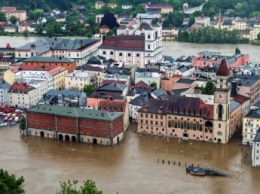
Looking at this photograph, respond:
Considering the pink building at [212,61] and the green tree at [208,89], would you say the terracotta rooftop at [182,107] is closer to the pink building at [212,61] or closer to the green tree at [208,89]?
the green tree at [208,89]

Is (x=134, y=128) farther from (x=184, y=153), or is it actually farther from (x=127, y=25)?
(x=127, y=25)

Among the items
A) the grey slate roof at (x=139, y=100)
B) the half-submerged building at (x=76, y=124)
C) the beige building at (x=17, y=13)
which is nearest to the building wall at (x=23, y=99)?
the half-submerged building at (x=76, y=124)

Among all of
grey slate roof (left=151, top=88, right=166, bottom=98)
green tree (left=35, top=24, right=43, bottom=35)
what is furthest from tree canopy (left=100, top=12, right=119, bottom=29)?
grey slate roof (left=151, top=88, right=166, bottom=98)

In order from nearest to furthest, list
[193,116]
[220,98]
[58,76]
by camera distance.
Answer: [220,98]
[193,116]
[58,76]

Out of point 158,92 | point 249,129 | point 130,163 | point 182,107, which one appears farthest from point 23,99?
point 249,129

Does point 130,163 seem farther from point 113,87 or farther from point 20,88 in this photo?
point 20,88
